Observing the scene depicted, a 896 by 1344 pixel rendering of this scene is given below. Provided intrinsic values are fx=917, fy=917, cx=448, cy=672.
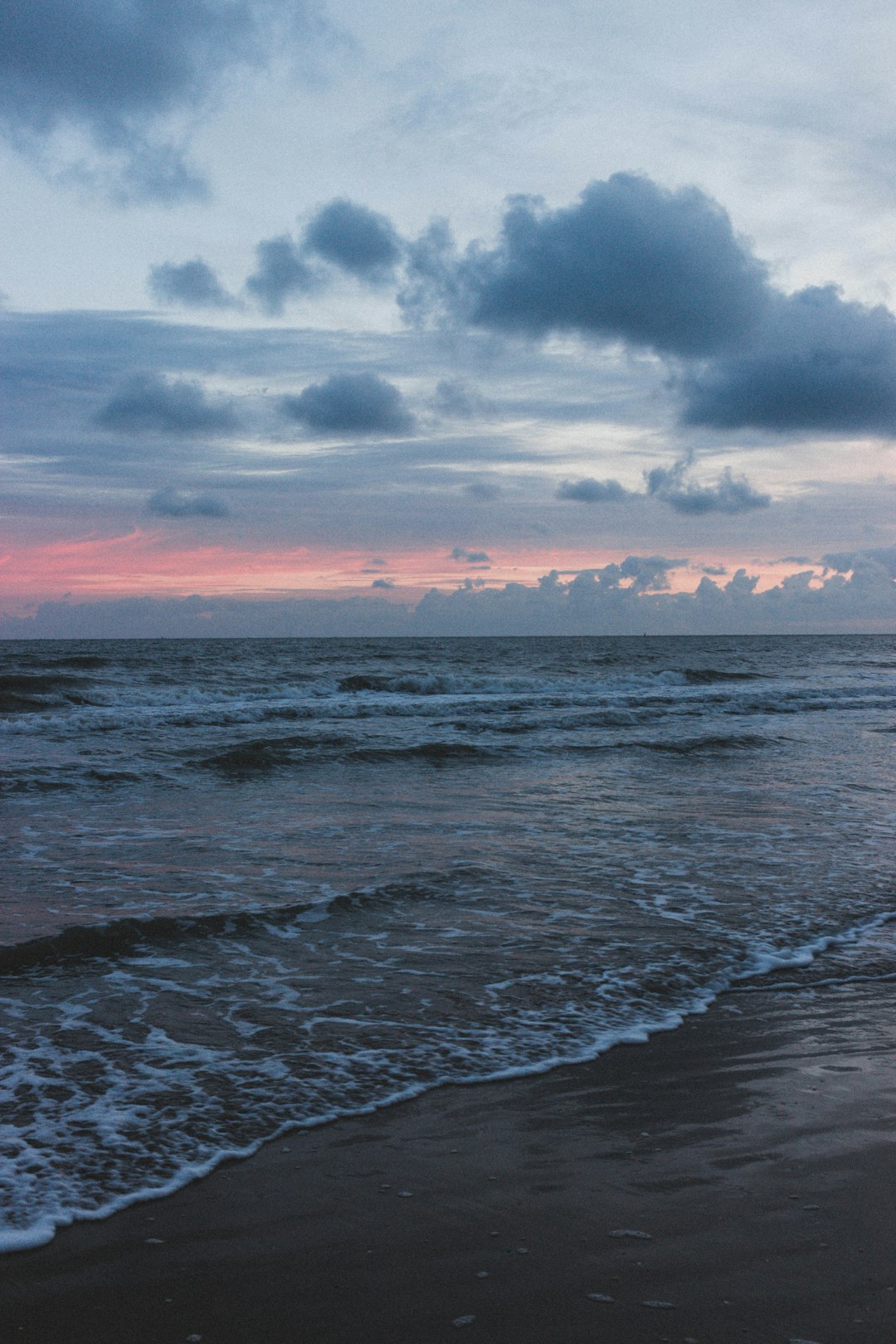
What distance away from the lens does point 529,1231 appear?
10.5ft

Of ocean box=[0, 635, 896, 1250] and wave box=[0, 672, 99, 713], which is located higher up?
wave box=[0, 672, 99, 713]

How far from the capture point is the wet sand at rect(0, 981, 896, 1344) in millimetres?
2748

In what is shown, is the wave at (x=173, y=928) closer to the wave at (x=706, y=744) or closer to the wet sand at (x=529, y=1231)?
the wet sand at (x=529, y=1231)

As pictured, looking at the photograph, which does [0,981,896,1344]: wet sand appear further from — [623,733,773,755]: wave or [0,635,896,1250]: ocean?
[623,733,773,755]: wave

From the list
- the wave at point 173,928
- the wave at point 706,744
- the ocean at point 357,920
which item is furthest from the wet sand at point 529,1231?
the wave at point 706,744

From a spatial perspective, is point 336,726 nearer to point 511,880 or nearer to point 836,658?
point 511,880

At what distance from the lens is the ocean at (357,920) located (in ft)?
14.0

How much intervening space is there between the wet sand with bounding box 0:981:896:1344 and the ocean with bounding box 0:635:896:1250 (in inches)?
12.3

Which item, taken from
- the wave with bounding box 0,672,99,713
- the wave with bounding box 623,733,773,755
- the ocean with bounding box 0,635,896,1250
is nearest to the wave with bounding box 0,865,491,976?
the ocean with bounding box 0,635,896,1250

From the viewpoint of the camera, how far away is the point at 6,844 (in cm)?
966

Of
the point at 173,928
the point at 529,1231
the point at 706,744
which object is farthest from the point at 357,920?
the point at 706,744

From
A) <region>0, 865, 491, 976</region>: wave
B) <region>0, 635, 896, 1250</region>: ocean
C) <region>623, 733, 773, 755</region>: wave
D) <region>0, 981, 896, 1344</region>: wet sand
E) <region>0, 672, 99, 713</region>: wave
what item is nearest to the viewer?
<region>0, 981, 896, 1344</region>: wet sand

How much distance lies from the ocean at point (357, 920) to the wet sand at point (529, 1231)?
312 mm

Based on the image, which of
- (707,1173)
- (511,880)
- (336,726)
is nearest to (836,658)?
(336,726)
